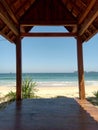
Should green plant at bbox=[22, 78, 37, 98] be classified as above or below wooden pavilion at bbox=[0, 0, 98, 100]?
below

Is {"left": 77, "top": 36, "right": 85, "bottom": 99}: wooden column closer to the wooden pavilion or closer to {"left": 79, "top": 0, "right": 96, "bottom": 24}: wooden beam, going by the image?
the wooden pavilion

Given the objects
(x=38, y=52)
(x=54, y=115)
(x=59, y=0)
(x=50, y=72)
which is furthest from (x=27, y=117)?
(x=50, y=72)

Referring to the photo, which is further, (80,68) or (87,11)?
(80,68)

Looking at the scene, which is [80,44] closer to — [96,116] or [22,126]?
[96,116]

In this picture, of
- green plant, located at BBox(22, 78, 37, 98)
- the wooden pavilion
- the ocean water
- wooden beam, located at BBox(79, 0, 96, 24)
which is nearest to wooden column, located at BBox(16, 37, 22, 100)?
the wooden pavilion

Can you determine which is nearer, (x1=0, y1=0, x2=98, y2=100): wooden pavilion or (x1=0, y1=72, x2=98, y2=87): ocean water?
(x1=0, y1=0, x2=98, y2=100): wooden pavilion

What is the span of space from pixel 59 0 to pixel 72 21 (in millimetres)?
655

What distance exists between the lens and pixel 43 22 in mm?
8188

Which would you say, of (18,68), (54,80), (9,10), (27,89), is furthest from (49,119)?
(54,80)

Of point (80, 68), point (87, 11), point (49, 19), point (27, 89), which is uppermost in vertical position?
point (49, 19)

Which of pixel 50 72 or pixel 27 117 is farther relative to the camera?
pixel 50 72

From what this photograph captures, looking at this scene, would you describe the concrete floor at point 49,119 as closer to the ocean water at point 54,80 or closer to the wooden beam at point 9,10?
the wooden beam at point 9,10

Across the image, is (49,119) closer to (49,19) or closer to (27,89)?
(49,19)

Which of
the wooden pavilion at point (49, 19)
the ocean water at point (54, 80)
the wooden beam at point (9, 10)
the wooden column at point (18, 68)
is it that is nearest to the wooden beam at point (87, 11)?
the wooden pavilion at point (49, 19)
